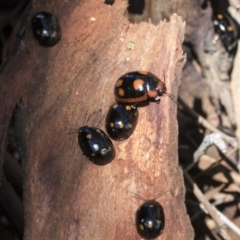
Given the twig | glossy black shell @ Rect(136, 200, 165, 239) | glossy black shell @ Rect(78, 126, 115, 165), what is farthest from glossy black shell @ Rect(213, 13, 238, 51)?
glossy black shell @ Rect(136, 200, 165, 239)

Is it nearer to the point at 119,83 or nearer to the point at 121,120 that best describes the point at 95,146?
the point at 121,120

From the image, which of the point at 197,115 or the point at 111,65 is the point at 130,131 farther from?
the point at 197,115

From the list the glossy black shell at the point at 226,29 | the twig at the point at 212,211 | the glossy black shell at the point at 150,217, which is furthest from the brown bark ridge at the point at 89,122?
the glossy black shell at the point at 226,29

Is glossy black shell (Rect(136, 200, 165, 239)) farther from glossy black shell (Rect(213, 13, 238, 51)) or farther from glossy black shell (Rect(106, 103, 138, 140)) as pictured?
glossy black shell (Rect(213, 13, 238, 51))

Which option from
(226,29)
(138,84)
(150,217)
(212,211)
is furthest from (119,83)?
(226,29)

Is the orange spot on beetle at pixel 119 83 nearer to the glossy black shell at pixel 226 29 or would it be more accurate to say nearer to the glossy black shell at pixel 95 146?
the glossy black shell at pixel 95 146

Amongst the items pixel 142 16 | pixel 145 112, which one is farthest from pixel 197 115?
pixel 145 112
